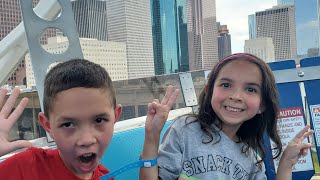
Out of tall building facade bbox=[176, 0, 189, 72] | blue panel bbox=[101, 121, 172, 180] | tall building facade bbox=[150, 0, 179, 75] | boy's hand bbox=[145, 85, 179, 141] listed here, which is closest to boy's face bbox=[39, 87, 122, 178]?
boy's hand bbox=[145, 85, 179, 141]

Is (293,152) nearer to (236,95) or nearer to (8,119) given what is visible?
(236,95)

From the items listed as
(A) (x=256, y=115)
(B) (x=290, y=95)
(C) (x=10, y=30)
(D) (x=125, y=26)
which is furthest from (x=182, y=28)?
(A) (x=256, y=115)

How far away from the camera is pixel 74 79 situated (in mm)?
1115

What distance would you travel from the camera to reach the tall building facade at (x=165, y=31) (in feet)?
162

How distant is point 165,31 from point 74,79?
186 feet

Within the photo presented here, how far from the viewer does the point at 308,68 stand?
2.11 m

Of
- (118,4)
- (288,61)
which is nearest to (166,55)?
(118,4)

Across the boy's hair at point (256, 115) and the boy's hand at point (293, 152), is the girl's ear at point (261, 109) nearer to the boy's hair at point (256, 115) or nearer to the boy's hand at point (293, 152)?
the boy's hair at point (256, 115)

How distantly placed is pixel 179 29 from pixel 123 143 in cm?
5380

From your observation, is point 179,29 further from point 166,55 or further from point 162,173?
point 162,173

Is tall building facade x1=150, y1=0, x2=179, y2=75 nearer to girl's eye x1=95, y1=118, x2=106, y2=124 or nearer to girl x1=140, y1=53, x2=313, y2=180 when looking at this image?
girl x1=140, y1=53, x2=313, y2=180

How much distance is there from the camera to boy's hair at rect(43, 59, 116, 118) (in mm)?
1114

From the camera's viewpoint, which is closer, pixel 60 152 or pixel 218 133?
pixel 60 152

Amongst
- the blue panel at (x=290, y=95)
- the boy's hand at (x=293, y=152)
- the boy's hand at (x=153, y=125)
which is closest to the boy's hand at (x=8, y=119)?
the boy's hand at (x=153, y=125)
